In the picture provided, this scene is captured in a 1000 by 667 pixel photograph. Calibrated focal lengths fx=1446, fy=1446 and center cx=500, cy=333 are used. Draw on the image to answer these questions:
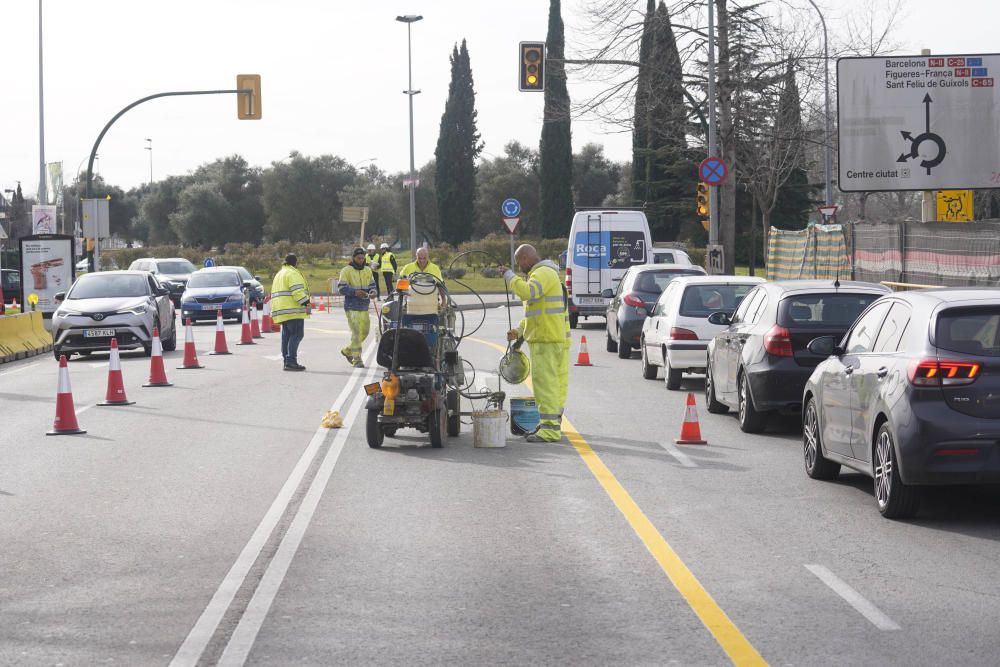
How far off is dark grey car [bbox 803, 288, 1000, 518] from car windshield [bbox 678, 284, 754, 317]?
840cm

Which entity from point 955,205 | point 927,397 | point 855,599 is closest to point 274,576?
point 855,599

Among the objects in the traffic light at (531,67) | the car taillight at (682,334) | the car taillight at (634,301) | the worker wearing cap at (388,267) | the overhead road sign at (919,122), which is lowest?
the car taillight at (682,334)

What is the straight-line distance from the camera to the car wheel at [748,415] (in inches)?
537

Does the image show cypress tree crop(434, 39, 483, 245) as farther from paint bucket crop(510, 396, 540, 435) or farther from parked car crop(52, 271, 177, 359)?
paint bucket crop(510, 396, 540, 435)

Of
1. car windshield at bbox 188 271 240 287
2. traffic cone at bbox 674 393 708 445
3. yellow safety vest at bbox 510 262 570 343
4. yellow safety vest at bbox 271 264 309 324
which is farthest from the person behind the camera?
car windshield at bbox 188 271 240 287

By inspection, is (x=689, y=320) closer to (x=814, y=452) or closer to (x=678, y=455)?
(x=678, y=455)

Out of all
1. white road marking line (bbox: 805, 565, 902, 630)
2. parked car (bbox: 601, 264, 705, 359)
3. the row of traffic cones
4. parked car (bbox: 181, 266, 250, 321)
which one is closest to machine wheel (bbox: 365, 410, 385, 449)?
the row of traffic cones

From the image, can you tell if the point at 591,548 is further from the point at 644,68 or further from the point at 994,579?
the point at 644,68

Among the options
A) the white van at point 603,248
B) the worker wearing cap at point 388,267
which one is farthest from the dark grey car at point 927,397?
the white van at point 603,248

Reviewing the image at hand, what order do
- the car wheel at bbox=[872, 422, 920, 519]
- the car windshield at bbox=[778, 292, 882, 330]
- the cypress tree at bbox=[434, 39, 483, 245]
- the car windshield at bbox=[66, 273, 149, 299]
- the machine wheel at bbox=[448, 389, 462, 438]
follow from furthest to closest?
1. the cypress tree at bbox=[434, 39, 483, 245]
2. the car windshield at bbox=[66, 273, 149, 299]
3. the car windshield at bbox=[778, 292, 882, 330]
4. the machine wheel at bbox=[448, 389, 462, 438]
5. the car wheel at bbox=[872, 422, 920, 519]

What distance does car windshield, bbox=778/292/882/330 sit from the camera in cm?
1355

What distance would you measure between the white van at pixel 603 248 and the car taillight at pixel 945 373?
883 inches

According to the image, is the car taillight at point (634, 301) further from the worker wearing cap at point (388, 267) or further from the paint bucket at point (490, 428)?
the paint bucket at point (490, 428)

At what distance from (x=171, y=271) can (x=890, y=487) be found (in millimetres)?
42361
